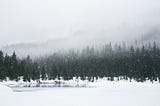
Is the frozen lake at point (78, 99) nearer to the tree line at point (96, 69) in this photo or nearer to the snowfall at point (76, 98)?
the snowfall at point (76, 98)

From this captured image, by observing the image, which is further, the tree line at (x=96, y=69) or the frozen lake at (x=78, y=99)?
the tree line at (x=96, y=69)

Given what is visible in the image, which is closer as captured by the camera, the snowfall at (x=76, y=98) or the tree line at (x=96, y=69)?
the snowfall at (x=76, y=98)

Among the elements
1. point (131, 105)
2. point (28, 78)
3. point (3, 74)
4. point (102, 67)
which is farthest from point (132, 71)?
point (131, 105)

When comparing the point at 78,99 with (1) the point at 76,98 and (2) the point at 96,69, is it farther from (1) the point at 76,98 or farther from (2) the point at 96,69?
(2) the point at 96,69

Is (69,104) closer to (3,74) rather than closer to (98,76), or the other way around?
(3,74)

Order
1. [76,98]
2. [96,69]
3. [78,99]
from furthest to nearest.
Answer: [96,69] < [76,98] < [78,99]

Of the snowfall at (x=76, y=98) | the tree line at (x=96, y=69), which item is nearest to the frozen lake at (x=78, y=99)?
the snowfall at (x=76, y=98)

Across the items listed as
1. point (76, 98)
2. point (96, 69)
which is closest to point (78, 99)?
point (76, 98)

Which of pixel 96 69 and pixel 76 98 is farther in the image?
pixel 96 69

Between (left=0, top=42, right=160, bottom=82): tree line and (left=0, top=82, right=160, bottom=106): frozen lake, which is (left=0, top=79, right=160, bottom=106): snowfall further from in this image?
(left=0, top=42, right=160, bottom=82): tree line

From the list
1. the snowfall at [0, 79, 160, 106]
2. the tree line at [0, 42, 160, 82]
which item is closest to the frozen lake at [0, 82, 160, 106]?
the snowfall at [0, 79, 160, 106]

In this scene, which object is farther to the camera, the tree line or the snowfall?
the tree line

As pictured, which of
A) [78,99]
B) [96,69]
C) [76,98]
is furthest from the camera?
[96,69]

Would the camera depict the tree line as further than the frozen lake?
Yes
